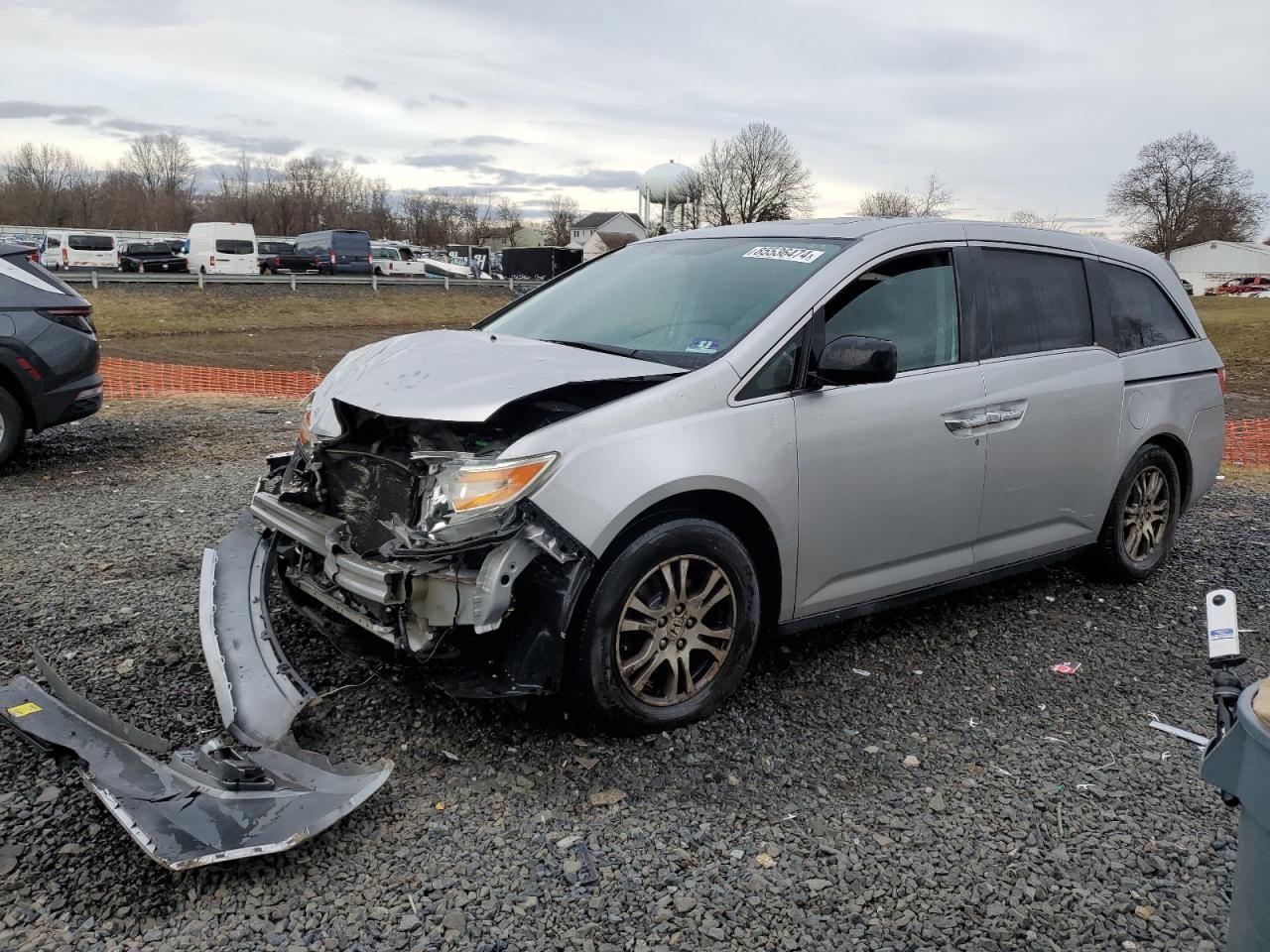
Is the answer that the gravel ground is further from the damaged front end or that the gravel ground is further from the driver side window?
the driver side window

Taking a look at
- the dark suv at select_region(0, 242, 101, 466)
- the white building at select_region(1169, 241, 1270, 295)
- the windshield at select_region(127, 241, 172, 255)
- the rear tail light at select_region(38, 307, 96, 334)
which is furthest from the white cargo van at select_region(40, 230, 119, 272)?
the white building at select_region(1169, 241, 1270, 295)

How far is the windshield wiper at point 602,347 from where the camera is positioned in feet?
12.4

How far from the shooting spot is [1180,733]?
12.1ft

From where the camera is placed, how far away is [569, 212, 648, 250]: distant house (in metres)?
114

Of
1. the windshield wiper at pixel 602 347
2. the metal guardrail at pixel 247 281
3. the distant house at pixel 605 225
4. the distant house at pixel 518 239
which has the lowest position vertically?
the windshield wiper at pixel 602 347

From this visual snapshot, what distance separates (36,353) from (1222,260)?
349 ft

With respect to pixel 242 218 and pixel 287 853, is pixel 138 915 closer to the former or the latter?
pixel 287 853

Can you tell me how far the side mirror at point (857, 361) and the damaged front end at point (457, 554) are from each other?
0.84 m

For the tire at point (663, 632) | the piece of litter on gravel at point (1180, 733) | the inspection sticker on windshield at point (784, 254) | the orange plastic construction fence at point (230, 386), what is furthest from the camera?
the orange plastic construction fence at point (230, 386)

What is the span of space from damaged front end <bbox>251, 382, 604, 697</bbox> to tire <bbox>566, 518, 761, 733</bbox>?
4.9 inches

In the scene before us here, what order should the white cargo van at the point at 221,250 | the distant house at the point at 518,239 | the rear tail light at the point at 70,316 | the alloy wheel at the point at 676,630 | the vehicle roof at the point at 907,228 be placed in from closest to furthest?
1. the alloy wheel at the point at 676,630
2. the vehicle roof at the point at 907,228
3. the rear tail light at the point at 70,316
4. the white cargo van at the point at 221,250
5. the distant house at the point at 518,239

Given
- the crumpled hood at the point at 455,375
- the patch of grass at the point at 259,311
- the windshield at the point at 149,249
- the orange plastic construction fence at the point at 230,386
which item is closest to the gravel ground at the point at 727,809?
the crumpled hood at the point at 455,375

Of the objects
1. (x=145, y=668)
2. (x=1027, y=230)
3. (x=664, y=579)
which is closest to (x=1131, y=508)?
(x=1027, y=230)

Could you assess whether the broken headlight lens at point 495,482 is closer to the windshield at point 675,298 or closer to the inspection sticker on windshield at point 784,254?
the windshield at point 675,298
